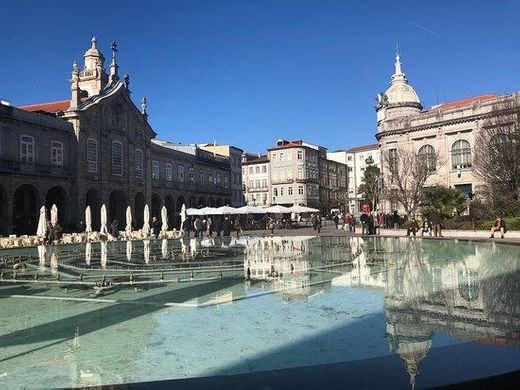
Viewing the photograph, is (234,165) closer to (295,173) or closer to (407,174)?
(295,173)

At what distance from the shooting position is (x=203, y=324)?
6.31 meters

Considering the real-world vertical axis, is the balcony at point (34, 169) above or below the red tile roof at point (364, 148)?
below

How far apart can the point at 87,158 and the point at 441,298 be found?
37.0m

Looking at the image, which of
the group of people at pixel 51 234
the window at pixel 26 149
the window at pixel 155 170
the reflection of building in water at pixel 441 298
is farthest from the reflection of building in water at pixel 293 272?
the window at pixel 155 170

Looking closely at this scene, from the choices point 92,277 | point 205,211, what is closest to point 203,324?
point 92,277

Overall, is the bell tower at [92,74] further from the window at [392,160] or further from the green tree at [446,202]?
the green tree at [446,202]

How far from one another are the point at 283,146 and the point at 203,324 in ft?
248

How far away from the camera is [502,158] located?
117 feet

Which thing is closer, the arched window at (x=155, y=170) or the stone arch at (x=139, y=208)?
the stone arch at (x=139, y=208)

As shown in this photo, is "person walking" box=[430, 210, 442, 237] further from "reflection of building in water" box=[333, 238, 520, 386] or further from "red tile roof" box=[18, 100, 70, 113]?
"red tile roof" box=[18, 100, 70, 113]

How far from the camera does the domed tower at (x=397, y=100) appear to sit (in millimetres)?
60406

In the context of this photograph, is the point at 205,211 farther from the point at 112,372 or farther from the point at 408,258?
the point at 112,372

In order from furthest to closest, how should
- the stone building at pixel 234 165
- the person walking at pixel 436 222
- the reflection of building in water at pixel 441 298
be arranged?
the stone building at pixel 234 165 → the person walking at pixel 436 222 → the reflection of building in water at pixel 441 298

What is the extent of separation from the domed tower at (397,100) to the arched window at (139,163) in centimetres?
2973
